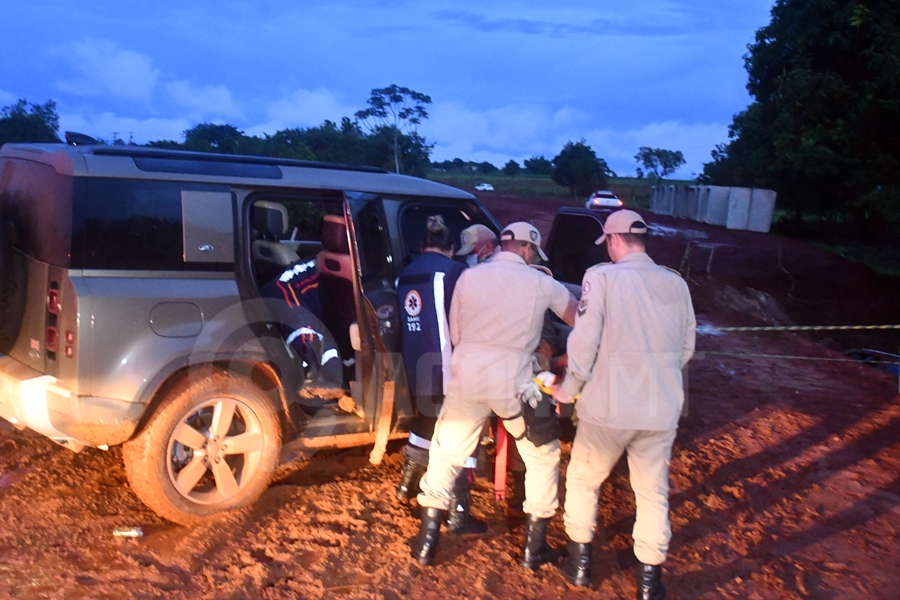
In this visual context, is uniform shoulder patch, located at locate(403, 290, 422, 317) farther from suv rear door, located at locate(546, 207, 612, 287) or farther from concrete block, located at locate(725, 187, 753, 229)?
concrete block, located at locate(725, 187, 753, 229)

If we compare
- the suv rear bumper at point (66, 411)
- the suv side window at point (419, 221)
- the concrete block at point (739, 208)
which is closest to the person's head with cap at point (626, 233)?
the suv side window at point (419, 221)

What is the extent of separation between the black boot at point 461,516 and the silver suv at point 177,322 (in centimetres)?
53

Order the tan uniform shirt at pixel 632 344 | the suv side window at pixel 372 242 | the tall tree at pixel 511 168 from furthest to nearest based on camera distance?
the tall tree at pixel 511 168
the suv side window at pixel 372 242
the tan uniform shirt at pixel 632 344

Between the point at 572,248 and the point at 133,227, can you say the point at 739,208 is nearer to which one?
the point at 572,248

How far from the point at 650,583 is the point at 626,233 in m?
1.70

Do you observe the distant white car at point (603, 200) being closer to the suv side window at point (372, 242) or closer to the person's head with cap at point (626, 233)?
the suv side window at point (372, 242)

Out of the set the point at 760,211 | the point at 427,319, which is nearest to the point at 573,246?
the point at 427,319

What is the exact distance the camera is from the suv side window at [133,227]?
3912mm

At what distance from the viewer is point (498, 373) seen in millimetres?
4023

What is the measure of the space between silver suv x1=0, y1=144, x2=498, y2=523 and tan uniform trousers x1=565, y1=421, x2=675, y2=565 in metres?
1.19

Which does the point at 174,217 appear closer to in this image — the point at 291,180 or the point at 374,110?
the point at 291,180

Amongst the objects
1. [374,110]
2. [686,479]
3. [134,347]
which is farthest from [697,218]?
[134,347]

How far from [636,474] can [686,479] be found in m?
1.68

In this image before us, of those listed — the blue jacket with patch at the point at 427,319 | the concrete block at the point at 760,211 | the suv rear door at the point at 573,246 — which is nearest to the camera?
the blue jacket with patch at the point at 427,319
